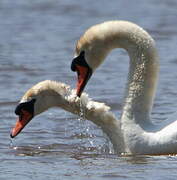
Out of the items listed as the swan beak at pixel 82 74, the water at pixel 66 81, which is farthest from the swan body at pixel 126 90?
the water at pixel 66 81

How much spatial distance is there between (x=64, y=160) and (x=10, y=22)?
33.2 ft

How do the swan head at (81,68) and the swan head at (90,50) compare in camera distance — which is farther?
the swan head at (81,68)

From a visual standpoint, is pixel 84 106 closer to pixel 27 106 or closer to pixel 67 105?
pixel 67 105

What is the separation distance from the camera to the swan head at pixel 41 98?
33.7 ft

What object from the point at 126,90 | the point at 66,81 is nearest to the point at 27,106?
the point at 126,90

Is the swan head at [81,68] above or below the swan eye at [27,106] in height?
above

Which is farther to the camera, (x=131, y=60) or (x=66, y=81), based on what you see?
(x=66, y=81)

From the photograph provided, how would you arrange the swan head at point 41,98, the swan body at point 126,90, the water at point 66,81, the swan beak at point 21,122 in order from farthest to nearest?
the swan beak at point 21,122 < the swan head at point 41,98 < the swan body at point 126,90 < the water at point 66,81

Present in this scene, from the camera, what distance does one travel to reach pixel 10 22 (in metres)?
19.7

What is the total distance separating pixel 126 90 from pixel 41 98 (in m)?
0.86

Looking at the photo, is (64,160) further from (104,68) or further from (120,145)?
(104,68)

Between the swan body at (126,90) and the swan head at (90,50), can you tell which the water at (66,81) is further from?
the swan head at (90,50)

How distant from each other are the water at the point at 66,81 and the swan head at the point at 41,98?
0.40m

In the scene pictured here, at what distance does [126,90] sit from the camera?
10438 millimetres
